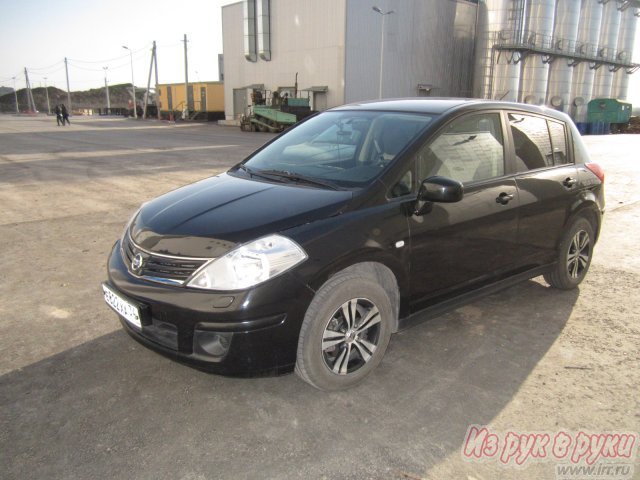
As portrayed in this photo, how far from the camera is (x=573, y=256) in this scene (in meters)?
4.43

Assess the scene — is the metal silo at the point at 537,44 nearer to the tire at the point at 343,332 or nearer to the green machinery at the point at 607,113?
the green machinery at the point at 607,113

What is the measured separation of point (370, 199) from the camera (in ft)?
9.53

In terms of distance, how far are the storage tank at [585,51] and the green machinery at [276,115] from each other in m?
23.0

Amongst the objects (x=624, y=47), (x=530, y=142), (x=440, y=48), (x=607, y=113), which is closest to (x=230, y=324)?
(x=530, y=142)

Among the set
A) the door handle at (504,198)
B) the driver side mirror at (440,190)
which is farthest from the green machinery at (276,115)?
the driver side mirror at (440,190)

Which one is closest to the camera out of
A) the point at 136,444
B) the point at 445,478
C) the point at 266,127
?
the point at 445,478

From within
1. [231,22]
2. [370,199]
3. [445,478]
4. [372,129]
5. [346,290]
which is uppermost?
[231,22]

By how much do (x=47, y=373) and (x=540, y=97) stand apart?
40077mm

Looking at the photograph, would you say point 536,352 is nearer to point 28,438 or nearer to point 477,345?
point 477,345

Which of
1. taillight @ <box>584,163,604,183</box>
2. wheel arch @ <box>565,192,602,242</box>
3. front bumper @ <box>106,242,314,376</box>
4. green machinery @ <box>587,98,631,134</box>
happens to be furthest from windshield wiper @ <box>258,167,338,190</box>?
green machinery @ <box>587,98,631,134</box>

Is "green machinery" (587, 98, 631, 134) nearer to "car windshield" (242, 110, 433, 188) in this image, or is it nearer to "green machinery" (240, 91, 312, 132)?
"green machinery" (240, 91, 312, 132)

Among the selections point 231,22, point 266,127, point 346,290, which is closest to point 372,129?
point 346,290

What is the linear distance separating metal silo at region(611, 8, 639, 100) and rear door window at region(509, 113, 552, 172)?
1827 inches

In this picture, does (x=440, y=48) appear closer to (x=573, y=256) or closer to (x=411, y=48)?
(x=411, y=48)
